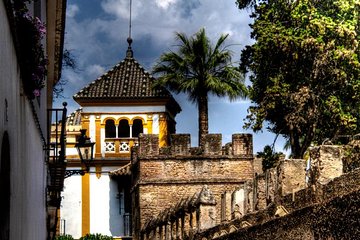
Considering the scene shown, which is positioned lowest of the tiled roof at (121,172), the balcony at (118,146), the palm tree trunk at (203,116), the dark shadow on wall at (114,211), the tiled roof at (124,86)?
the dark shadow on wall at (114,211)

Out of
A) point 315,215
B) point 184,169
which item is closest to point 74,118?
point 184,169

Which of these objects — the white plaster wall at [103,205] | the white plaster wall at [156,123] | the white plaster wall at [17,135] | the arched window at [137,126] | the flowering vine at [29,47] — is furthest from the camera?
the arched window at [137,126]

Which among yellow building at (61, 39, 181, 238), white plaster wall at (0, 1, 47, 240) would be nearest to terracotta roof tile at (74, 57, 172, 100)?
yellow building at (61, 39, 181, 238)

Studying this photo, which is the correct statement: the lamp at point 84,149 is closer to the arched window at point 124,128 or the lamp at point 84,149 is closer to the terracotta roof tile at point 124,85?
the terracotta roof tile at point 124,85

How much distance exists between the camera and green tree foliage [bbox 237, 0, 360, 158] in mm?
31953

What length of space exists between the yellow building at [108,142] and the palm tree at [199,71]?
415cm

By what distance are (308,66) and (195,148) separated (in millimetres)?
4752

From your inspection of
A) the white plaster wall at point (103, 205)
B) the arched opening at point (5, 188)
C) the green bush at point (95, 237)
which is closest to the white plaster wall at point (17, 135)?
the arched opening at point (5, 188)

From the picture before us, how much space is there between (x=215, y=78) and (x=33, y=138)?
33.2 m

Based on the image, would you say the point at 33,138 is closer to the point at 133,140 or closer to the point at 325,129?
the point at 325,129

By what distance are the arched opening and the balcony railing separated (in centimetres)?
4175

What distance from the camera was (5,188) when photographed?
7.04m

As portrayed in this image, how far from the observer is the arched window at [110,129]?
1982 inches

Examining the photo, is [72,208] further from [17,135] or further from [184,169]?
[17,135]
